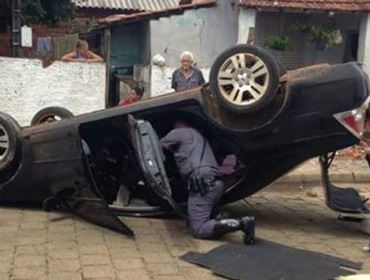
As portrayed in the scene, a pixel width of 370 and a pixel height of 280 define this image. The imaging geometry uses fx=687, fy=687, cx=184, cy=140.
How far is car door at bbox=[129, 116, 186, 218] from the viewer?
5.92 m

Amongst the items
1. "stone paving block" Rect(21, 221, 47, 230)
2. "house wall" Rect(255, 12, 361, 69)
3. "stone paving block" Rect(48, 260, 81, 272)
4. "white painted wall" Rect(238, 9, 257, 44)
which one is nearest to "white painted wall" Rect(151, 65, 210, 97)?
"white painted wall" Rect(238, 9, 257, 44)

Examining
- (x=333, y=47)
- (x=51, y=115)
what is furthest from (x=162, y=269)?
(x=333, y=47)

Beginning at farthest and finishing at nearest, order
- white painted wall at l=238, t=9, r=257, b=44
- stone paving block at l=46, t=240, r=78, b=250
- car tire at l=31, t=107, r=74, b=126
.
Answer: white painted wall at l=238, t=9, r=257, b=44, car tire at l=31, t=107, r=74, b=126, stone paving block at l=46, t=240, r=78, b=250

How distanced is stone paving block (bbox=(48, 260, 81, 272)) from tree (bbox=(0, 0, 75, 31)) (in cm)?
982

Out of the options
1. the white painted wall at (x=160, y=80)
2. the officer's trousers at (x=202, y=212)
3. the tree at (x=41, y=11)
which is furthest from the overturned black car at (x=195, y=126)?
the tree at (x=41, y=11)

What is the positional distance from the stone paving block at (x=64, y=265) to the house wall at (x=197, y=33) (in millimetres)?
10542

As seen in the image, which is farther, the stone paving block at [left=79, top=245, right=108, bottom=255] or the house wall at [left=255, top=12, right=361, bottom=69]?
the house wall at [left=255, top=12, right=361, bottom=69]

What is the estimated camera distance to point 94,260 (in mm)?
5250

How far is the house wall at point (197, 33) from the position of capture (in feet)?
51.0

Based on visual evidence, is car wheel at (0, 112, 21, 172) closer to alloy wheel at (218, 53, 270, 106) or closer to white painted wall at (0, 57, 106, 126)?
alloy wheel at (218, 53, 270, 106)

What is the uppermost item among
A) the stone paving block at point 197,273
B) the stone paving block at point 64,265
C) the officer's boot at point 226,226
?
the officer's boot at point 226,226

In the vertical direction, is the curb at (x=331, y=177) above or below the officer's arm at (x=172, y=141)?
below

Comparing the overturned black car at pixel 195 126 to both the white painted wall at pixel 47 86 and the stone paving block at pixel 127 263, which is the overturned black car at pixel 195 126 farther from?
the white painted wall at pixel 47 86

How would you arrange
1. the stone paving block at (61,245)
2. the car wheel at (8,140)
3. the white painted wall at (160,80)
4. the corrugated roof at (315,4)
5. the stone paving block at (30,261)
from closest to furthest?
the stone paving block at (30,261)
the stone paving block at (61,245)
the car wheel at (8,140)
the white painted wall at (160,80)
the corrugated roof at (315,4)
